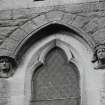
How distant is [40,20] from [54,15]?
217 millimetres

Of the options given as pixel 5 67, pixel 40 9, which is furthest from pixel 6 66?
pixel 40 9

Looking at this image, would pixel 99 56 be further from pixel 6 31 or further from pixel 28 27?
pixel 6 31

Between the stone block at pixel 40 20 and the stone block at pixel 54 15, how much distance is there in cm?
7

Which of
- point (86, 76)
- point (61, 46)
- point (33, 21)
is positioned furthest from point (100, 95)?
point (33, 21)

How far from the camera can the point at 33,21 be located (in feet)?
22.6

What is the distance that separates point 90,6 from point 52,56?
907 millimetres

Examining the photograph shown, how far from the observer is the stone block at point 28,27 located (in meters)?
6.83

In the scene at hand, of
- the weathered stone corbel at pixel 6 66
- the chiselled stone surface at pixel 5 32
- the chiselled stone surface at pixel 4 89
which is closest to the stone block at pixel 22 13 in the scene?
the chiselled stone surface at pixel 5 32

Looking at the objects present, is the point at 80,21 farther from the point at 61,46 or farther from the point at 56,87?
the point at 56,87

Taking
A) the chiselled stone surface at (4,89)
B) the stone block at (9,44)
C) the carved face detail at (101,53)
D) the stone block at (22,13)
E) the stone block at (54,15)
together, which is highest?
the stone block at (22,13)

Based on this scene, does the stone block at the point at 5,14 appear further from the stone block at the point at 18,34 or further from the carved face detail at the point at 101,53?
the carved face detail at the point at 101,53

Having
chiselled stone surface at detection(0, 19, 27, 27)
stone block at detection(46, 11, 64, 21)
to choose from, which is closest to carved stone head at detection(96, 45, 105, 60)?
stone block at detection(46, 11, 64, 21)

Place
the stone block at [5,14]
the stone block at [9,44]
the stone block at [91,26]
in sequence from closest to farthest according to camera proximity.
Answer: the stone block at [91,26], the stone block at [9,44], the stone block at [5,14]

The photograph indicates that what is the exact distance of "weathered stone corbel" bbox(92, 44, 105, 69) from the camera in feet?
20.9
